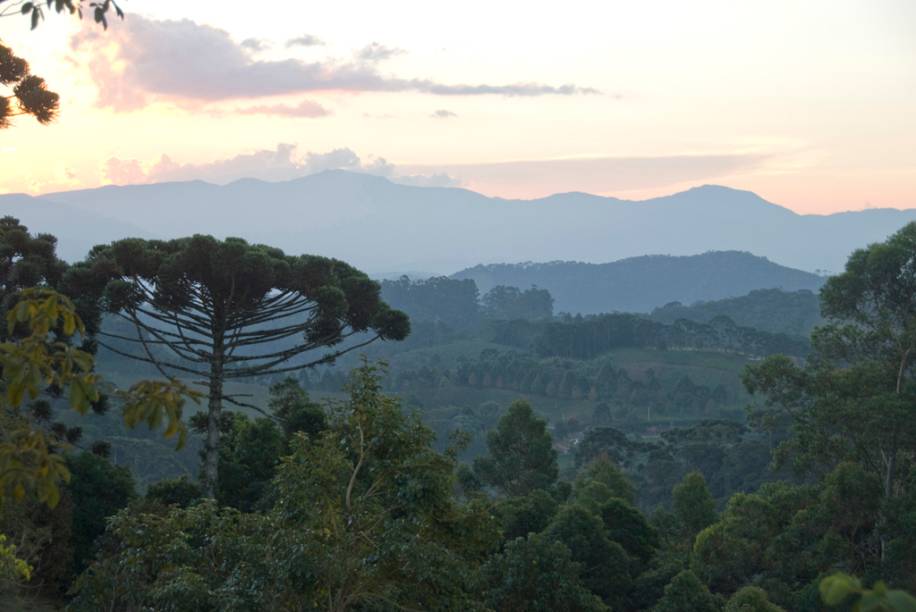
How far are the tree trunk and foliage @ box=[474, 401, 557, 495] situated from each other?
17435mm

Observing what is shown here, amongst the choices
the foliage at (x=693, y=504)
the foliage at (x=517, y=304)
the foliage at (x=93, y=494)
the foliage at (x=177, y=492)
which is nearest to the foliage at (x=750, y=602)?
the foliage at (x=177, y=492)

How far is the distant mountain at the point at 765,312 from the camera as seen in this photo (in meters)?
151

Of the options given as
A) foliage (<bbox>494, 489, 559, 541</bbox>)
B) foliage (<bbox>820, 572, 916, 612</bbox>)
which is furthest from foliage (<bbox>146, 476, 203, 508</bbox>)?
foliage (<bbox>820, 572, 916, 612</bbox>)

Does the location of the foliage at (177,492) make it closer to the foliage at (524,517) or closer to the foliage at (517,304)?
the foliage at (524,517)

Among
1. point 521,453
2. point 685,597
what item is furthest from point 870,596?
point 521,453

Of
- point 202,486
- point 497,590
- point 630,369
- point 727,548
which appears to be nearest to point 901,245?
point 727,548

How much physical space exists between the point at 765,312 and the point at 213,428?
149 m

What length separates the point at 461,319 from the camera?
18138 centimetres

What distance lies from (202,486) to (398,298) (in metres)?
165

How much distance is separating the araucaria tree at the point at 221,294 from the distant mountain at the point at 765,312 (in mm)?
128828

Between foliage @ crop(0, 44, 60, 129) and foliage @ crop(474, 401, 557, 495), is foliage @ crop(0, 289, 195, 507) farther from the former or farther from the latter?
foliage @ crop(474, 401, 557, 495)

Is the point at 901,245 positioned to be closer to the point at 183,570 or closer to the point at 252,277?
the point at 252,277

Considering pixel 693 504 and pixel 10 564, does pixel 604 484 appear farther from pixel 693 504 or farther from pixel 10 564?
pixel 10 564

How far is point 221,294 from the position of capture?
861 inches
